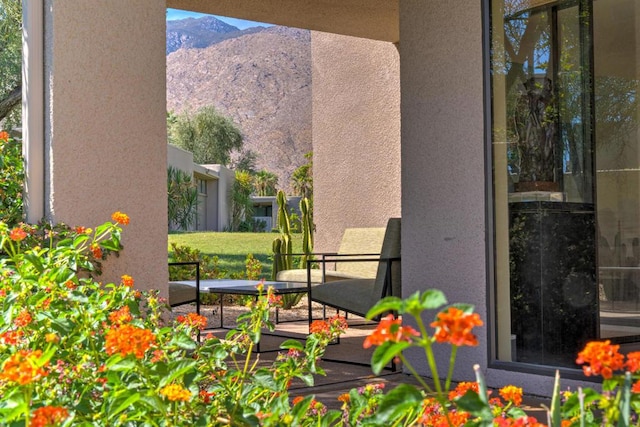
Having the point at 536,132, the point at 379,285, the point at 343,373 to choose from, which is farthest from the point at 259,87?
the point at 536,132

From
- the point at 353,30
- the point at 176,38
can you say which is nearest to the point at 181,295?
the point at 353,30

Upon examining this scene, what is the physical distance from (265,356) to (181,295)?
27.4 inches

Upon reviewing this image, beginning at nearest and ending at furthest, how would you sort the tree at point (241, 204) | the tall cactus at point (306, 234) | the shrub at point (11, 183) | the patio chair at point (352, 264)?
the shrub at point (11, 183), the patio chair at point (352, 264), the tall cactus at point (306, 234), the tree at point (241, 204)

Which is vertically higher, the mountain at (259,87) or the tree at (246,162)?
the mountain at (259,87)

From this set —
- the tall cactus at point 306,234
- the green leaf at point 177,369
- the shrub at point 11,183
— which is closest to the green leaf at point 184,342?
the green leaf at point 177,369

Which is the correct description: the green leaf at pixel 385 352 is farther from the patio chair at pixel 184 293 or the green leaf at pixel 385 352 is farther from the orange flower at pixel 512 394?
the patio chair at pixel 184 293

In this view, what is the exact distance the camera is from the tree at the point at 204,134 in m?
46.6

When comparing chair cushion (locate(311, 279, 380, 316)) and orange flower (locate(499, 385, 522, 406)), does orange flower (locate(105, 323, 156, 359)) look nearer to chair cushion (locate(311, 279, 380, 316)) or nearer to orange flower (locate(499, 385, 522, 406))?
orange flower (locate(499, 385, 522, 406))

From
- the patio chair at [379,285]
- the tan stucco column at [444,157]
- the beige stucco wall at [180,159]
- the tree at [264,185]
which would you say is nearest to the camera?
the tan stucco column at [444,157]

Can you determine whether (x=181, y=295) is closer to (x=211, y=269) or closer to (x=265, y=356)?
(x=265, y=356)

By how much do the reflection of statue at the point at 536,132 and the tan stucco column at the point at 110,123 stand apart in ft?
5.91

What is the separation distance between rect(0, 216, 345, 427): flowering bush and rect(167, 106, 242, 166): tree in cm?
4449

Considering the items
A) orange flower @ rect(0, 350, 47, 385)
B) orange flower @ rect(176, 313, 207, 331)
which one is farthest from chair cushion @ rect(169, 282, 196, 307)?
orange flower @ rect(0, 350, 47, 385)

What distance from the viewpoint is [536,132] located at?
4016 millimetres
